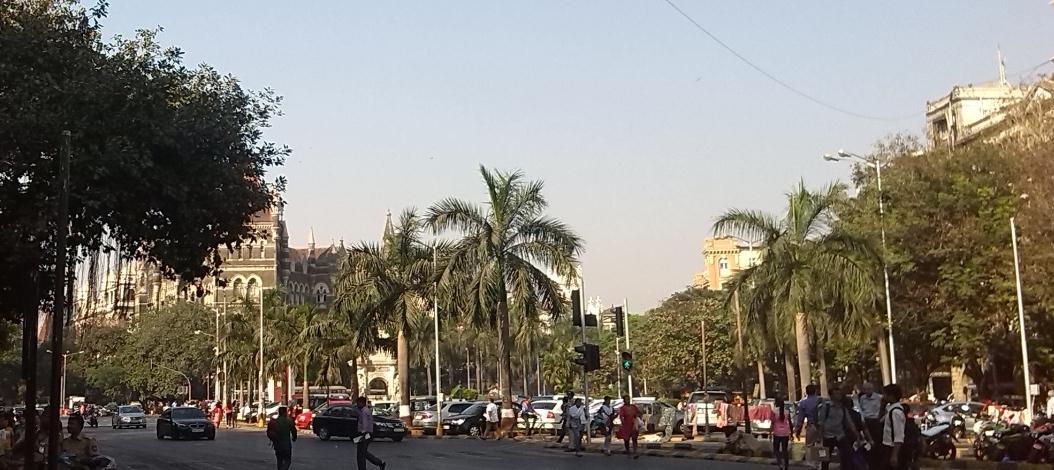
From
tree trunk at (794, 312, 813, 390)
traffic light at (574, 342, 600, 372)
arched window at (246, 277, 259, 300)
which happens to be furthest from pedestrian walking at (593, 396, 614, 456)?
arched window at (246, 277, 259, 300)

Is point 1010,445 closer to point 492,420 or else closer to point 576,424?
point 576,424

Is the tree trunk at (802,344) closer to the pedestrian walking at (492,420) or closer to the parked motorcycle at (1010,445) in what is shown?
the parked motorcycle at (1010,445)

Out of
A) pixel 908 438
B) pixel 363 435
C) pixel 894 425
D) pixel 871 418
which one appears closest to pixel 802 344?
pixel 363 435

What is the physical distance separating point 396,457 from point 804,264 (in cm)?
1368

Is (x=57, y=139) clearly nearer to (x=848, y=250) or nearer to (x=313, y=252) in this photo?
(x=848, y=250)

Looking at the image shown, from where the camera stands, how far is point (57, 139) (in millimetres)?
18531

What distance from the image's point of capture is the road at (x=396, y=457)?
26844mm

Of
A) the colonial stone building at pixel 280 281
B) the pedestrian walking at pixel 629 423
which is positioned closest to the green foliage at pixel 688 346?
the colonial stone building at pixel 280 281

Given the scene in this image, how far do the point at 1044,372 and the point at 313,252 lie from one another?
4993 inches

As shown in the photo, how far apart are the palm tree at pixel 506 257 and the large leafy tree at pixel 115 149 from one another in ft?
64.6

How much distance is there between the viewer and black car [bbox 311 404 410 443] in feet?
139

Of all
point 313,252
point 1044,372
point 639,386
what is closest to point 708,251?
point 639,386

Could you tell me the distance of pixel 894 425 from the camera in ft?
47.5

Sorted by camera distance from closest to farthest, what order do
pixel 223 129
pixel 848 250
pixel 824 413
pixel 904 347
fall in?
1. pixel 824 413
2. pixel 223 129
3. pixel 848 250
4. pixel 904 347
